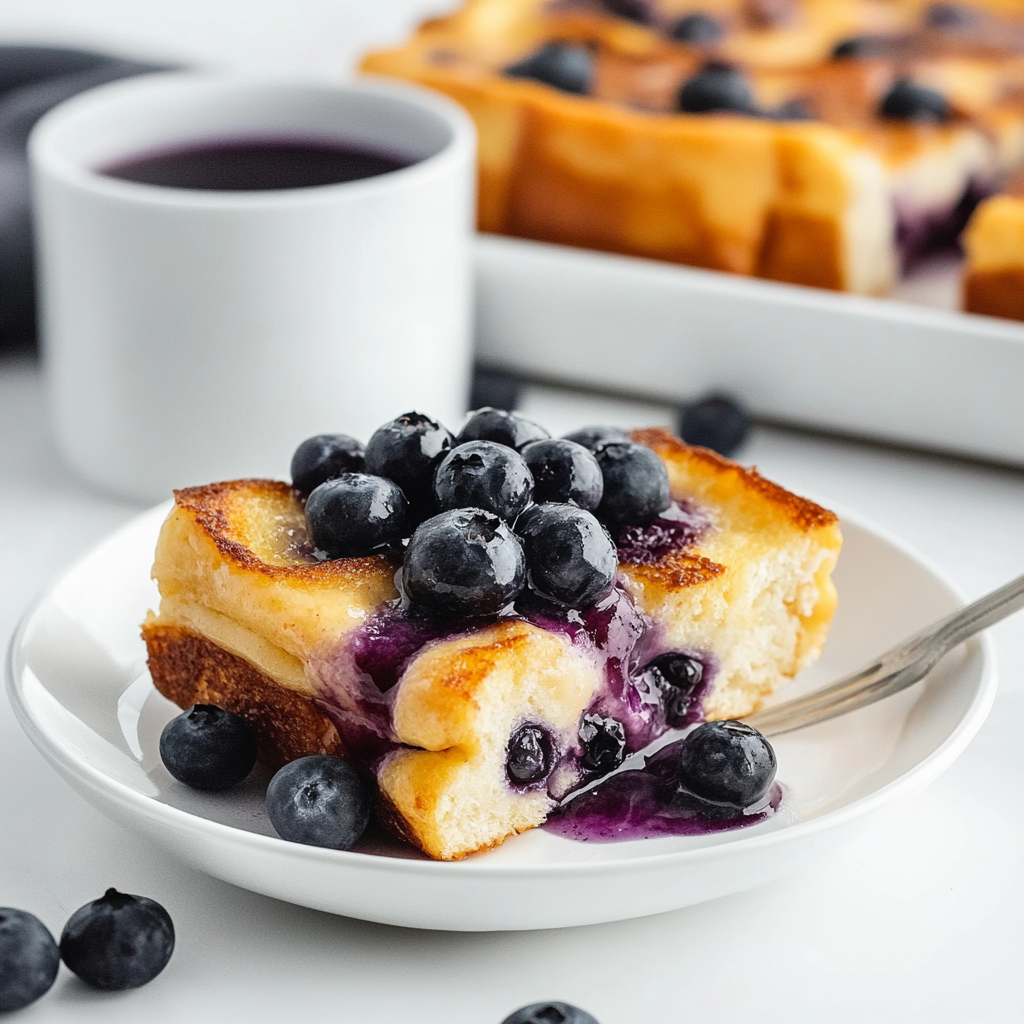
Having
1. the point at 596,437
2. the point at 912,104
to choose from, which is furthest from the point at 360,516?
the point at 912,104

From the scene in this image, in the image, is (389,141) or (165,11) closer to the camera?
(389,141)

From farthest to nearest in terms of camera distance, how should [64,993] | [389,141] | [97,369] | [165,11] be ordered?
[165,11] → [389,141] → [97,369] → [64,993]

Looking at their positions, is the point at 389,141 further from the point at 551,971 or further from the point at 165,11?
the point at 165,11

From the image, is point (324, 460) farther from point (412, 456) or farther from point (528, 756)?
point (528, 756)

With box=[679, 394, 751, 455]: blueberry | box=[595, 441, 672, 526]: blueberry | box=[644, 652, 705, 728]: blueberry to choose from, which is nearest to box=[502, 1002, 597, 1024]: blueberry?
box=[644, 652, 705, 728]: blueberry

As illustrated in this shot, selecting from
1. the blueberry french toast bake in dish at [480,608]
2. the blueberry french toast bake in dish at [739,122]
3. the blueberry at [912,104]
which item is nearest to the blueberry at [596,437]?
the blueberry french toast bake in dish at [480,608]

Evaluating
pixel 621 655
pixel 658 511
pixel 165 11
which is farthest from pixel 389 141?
pixel 165 11

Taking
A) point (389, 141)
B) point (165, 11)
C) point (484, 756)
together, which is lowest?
point (165, 11)

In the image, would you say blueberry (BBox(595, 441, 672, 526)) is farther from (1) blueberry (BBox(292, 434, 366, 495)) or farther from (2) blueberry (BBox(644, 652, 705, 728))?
(1) blueberry (BBox(292, 434, 366, 495))
